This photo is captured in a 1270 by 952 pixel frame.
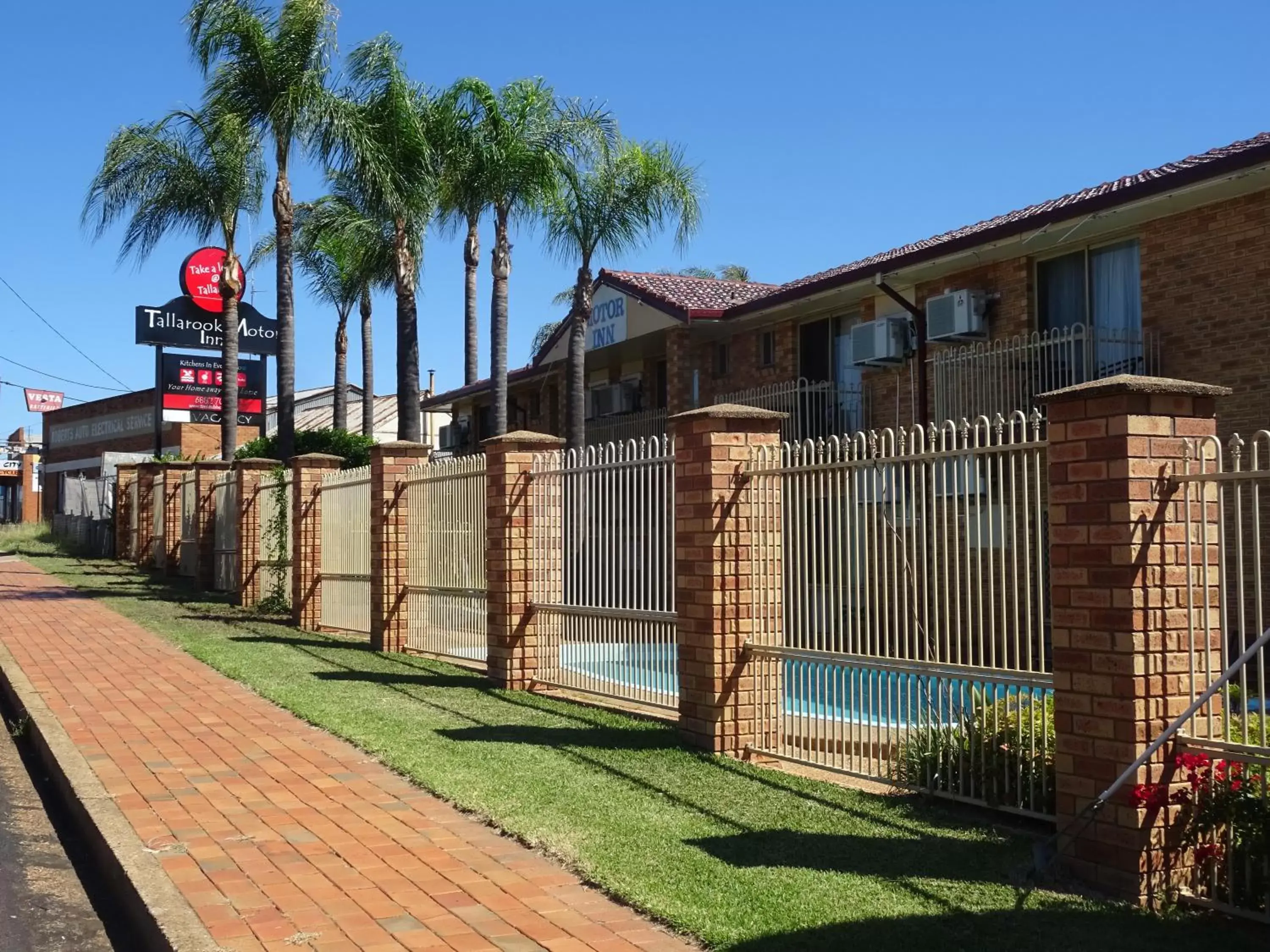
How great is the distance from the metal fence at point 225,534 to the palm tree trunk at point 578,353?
652 cm

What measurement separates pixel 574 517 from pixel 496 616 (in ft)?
4.41

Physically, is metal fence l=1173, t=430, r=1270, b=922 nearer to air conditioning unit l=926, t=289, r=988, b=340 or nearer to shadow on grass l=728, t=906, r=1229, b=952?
shadow on grass l=728, t=906, r=1229, b=952

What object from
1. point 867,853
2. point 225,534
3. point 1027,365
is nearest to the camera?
point 867,853

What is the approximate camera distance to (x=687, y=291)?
25672 mm

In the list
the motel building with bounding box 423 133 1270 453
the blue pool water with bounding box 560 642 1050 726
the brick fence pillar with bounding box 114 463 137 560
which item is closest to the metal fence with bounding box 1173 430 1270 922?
the blue pool water with bounding box 560 642 1050 726

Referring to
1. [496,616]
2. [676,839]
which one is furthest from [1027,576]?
[496,616]

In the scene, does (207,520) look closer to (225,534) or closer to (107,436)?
(225,534)

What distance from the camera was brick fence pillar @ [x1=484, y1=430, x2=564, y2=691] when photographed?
1130 centimetres

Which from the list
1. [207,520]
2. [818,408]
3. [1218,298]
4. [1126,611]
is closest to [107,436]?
[207,520]

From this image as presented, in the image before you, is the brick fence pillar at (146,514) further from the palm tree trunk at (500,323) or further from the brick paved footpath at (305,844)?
the brick paved footpath at (305,844)

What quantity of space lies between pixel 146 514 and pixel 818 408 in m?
14.5

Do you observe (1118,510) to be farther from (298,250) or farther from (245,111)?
(298,250)

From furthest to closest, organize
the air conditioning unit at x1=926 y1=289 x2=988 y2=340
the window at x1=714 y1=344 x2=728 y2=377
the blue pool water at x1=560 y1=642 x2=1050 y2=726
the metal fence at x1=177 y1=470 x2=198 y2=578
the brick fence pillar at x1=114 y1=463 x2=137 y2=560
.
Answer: the brick fence pillar at x1=114 y1=463 x2=137 y2=560 < the window at x1=714 y1=344 x2=728 y2=377 < the metal fence at x1=177 y1=470 x2=198 y2=578 < the air conditioning unit at x1=926 y1=289 x2=988 y2=340 < the blue pool water at x1=560 y1=642 x2=1050 y2=726

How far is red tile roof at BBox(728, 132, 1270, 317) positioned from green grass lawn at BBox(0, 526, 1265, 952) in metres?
8.31
